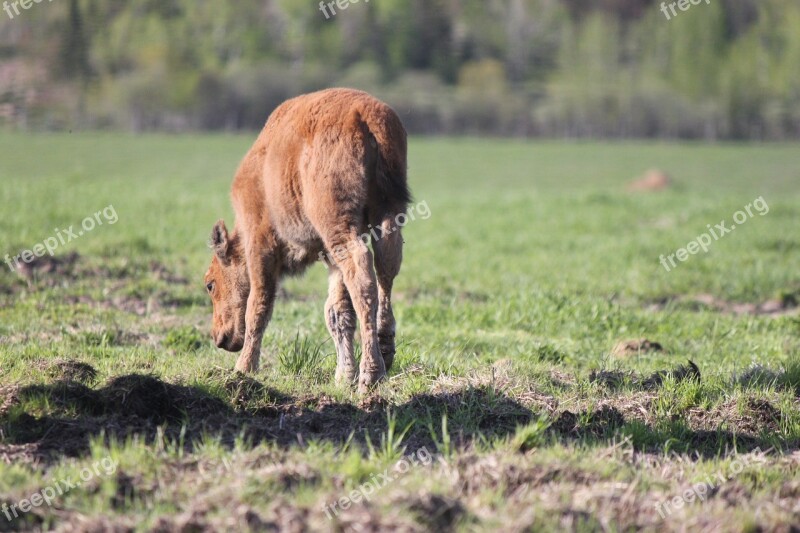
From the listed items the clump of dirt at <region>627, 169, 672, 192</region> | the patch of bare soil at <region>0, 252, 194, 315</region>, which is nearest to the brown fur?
the patch of bare soil at <region>0, 252, 194, 315</region>

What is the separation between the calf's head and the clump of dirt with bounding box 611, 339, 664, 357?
3.30 meters

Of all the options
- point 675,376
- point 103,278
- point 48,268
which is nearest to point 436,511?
point 675,376

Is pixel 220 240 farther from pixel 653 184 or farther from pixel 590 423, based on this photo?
pixel 653 184

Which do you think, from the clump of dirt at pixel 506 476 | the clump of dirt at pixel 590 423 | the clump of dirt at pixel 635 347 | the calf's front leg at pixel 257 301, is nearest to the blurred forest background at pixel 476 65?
the calf's front leg at pixel 257 301

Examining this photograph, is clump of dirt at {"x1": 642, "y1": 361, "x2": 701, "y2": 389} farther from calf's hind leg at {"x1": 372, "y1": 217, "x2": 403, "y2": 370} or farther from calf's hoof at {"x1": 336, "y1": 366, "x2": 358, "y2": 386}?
calf's hoof at {"x1": 336, "y1": 366, "x2": 358, "y2": 386}

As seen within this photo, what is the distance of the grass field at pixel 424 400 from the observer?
13.9ft

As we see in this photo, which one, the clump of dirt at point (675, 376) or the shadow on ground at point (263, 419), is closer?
the shadow on ground at point (263, 419)

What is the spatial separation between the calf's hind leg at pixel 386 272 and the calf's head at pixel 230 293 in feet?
4.48

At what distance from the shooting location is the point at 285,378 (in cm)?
640

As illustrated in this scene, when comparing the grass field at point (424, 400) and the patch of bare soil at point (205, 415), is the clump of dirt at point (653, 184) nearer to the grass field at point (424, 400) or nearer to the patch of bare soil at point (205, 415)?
the grass field at point (424, 400)

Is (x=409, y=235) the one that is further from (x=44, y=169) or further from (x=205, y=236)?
(x=44, y=169)

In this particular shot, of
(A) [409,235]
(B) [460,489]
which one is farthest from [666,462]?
(A) [409,235]

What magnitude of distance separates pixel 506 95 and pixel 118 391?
173ft

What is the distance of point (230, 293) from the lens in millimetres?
7434
